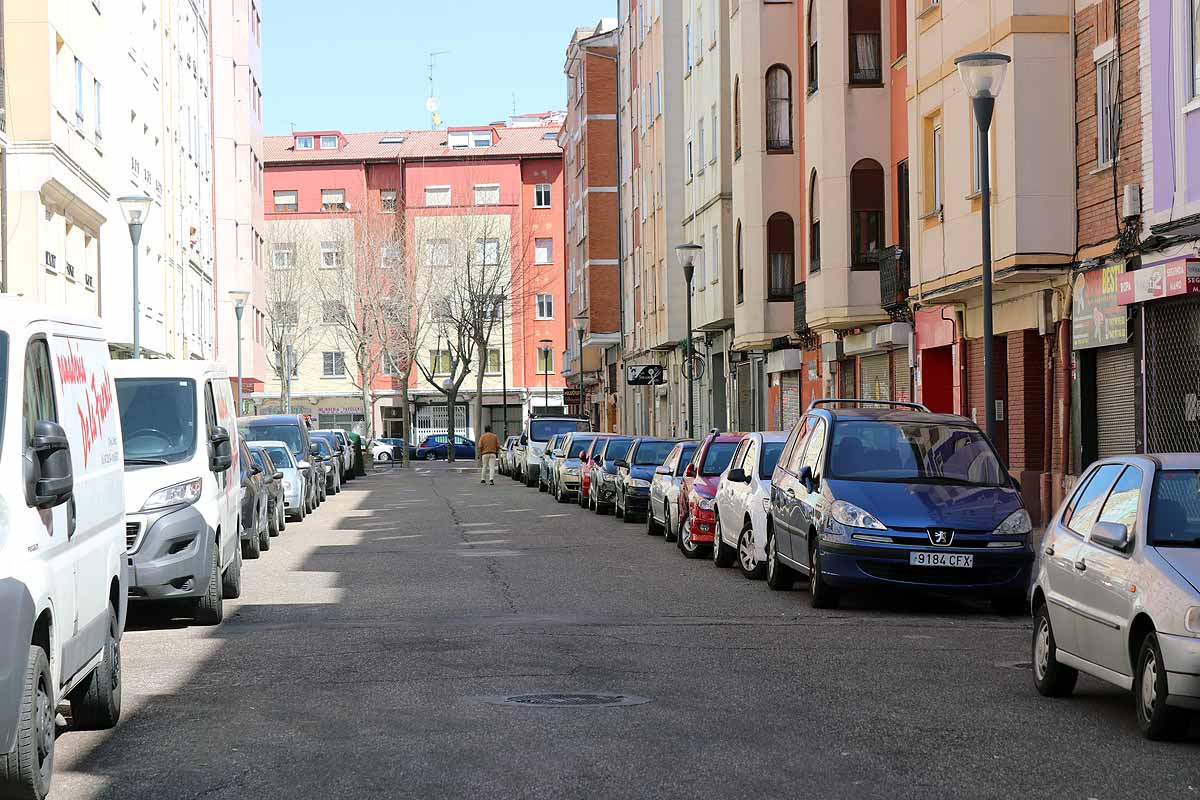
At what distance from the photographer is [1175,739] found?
26.9 ft

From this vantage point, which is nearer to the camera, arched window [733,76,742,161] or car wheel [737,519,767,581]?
car wheel [737,519,767,581]

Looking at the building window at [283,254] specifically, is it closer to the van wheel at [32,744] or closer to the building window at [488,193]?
the building window at [488,193]

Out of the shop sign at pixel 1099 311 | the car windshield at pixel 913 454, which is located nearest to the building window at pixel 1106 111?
the shop sign at pixel 1099 311

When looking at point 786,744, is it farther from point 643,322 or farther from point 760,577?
point 643,322

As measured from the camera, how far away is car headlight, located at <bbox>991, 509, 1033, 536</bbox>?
46.5ft

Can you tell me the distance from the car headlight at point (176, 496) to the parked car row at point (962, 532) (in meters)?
5.06

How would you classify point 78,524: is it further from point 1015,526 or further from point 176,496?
point 1015,526

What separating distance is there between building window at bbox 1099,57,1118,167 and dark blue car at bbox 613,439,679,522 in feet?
31.5

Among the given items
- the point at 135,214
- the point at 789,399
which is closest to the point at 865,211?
the point at 789,399

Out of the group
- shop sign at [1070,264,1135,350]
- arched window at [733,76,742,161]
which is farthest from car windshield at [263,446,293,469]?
shop sign at [1070,264,1135,350]

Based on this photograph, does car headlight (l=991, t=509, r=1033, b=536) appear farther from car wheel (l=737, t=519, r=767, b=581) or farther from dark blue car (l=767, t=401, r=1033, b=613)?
car wheel (l=737, t=519, r=767, b=581)

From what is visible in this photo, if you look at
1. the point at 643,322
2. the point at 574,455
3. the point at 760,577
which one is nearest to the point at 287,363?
the point at 643,322

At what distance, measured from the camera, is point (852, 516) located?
46.9 feet

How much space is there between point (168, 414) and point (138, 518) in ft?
4.81
